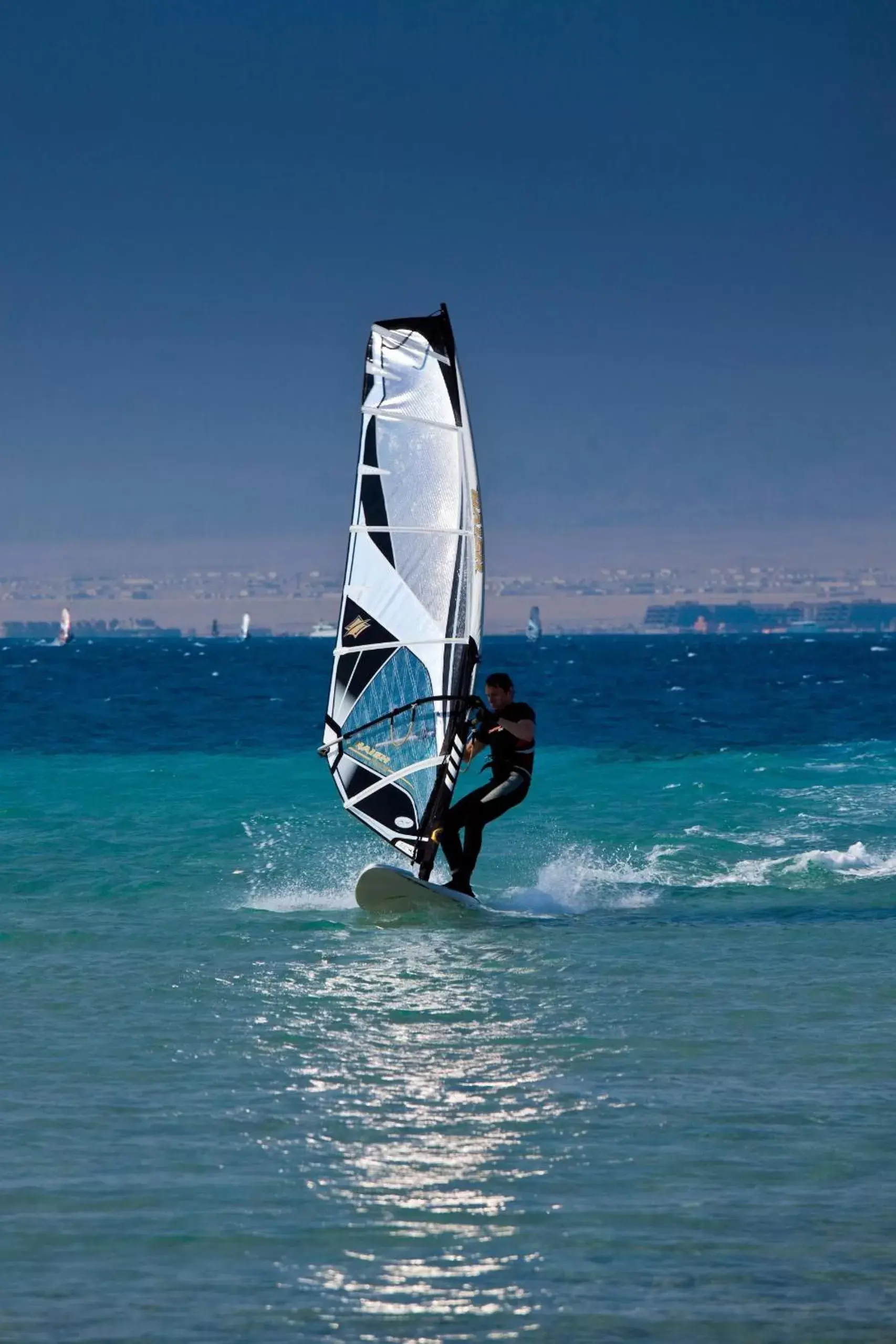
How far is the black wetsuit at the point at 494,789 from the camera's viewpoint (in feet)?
36.4

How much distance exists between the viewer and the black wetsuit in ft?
36.4

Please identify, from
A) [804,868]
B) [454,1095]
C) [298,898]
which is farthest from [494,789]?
[454,1095]

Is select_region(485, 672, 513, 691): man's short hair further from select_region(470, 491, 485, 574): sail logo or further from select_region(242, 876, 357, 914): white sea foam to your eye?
select_region(242, 876, 357, 914): white sea foam

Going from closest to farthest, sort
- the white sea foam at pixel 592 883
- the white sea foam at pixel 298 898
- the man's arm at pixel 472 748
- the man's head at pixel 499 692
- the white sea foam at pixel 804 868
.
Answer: the man's head at pixel 499 692
the man's arm at pixel 472 748
the white sea foam at pixel 298 898
the white sea foam at pixel 592 883
the white sea foam at pixel 804 868

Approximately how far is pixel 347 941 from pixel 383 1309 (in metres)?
5.86

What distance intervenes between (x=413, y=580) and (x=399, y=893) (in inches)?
89.3

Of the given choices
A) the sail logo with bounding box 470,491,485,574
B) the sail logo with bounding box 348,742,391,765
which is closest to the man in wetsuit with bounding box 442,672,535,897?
the sail logo with bounding box 348,742,391,765

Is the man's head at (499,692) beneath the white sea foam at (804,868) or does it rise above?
above

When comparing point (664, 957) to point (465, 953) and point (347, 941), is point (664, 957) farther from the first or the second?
point (347, 941)

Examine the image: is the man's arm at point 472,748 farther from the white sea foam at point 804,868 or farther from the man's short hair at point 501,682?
the white sea foam at point 804,868

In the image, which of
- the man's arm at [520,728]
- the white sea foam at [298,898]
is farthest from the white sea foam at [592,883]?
the man's arm at [520,728]

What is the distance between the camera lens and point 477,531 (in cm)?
1098

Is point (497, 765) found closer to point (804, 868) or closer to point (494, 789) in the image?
point (494, 789)

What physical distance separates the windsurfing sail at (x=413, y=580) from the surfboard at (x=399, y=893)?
15 cm
